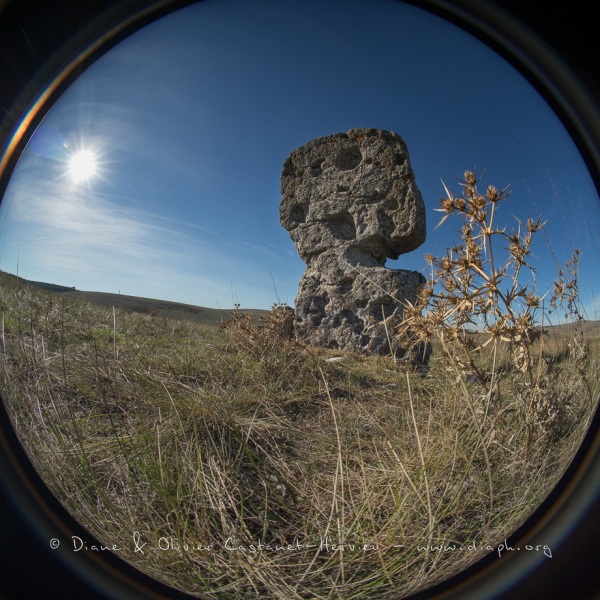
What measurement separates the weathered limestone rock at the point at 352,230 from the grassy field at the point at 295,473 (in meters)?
1.78

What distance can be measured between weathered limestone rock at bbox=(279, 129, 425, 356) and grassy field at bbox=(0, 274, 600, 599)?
178 centimetres

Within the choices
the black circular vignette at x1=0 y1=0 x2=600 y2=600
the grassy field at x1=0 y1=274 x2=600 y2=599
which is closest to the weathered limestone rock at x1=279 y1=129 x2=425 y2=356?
the grassy field at x1=0 y1=274 x2=600 y2=599

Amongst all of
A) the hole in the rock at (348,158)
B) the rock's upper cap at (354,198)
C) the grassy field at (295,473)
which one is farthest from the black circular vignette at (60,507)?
the hole in the rock at (348,158)

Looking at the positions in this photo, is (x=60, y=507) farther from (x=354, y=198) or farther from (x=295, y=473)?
(x=354, y=198)

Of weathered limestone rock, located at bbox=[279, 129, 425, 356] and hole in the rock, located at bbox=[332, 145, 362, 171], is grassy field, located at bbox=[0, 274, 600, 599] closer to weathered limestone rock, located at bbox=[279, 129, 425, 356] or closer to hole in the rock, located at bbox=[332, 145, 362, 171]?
weathered limestone rock, located at bbox=[279, 129, 425, 356]

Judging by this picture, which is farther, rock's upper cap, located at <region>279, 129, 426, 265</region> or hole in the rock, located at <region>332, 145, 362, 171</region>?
hole in the rock, located at <region>332, 145, 362, 171</region>

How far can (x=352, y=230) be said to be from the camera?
432 cm

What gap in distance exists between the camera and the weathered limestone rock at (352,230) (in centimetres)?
390

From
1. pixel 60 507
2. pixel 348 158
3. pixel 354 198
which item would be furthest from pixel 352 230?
pixel 60 507

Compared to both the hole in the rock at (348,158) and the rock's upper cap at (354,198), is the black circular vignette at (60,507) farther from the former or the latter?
the hole in the rock at (348,158)

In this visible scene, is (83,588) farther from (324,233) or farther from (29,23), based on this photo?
(324,233)

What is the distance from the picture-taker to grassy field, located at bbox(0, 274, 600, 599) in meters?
1.07

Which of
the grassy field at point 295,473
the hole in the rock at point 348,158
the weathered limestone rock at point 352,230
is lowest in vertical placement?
the grassy field at point 295,473

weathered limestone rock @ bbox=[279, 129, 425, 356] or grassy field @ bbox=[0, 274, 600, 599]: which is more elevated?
weathered limestone rock @ bbox=[279, 129, 425, 356]
